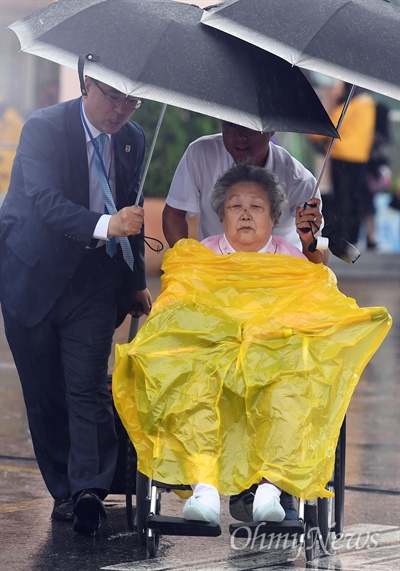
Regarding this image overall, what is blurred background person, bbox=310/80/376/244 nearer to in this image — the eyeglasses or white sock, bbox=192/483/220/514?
the eyeglasses

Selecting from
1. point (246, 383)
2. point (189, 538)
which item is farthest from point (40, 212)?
point (189, 538)

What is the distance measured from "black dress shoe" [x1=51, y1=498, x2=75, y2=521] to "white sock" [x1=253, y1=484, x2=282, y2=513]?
1.16 m

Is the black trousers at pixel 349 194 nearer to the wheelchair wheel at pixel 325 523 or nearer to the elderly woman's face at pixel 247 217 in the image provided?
the elderly woman's face at pixel 247 217

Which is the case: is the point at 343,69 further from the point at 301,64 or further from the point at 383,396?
the point at 383,396

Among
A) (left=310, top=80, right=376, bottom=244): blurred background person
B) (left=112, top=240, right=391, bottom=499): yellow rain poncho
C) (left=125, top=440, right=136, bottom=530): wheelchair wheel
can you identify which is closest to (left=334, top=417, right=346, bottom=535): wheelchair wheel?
(left=112, top=240, right=391, bottom=499): yellow rain poncho

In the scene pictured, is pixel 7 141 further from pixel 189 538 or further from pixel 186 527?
pixel 186 527

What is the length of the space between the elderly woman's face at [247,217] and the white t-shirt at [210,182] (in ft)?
1.32

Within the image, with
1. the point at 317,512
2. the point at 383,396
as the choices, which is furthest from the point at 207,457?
the point at 383,396

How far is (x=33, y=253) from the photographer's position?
5.71 m

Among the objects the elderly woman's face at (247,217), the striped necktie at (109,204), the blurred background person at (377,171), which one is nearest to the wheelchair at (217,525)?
the striped necktie at (109,204)

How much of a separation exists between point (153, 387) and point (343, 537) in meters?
1.19

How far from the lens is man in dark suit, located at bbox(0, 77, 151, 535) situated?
5.65m

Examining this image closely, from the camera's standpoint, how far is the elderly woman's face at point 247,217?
18.2 ft

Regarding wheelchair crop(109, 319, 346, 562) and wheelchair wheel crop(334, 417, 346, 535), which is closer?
wheelchair crop(109, 319, 346, 562)
